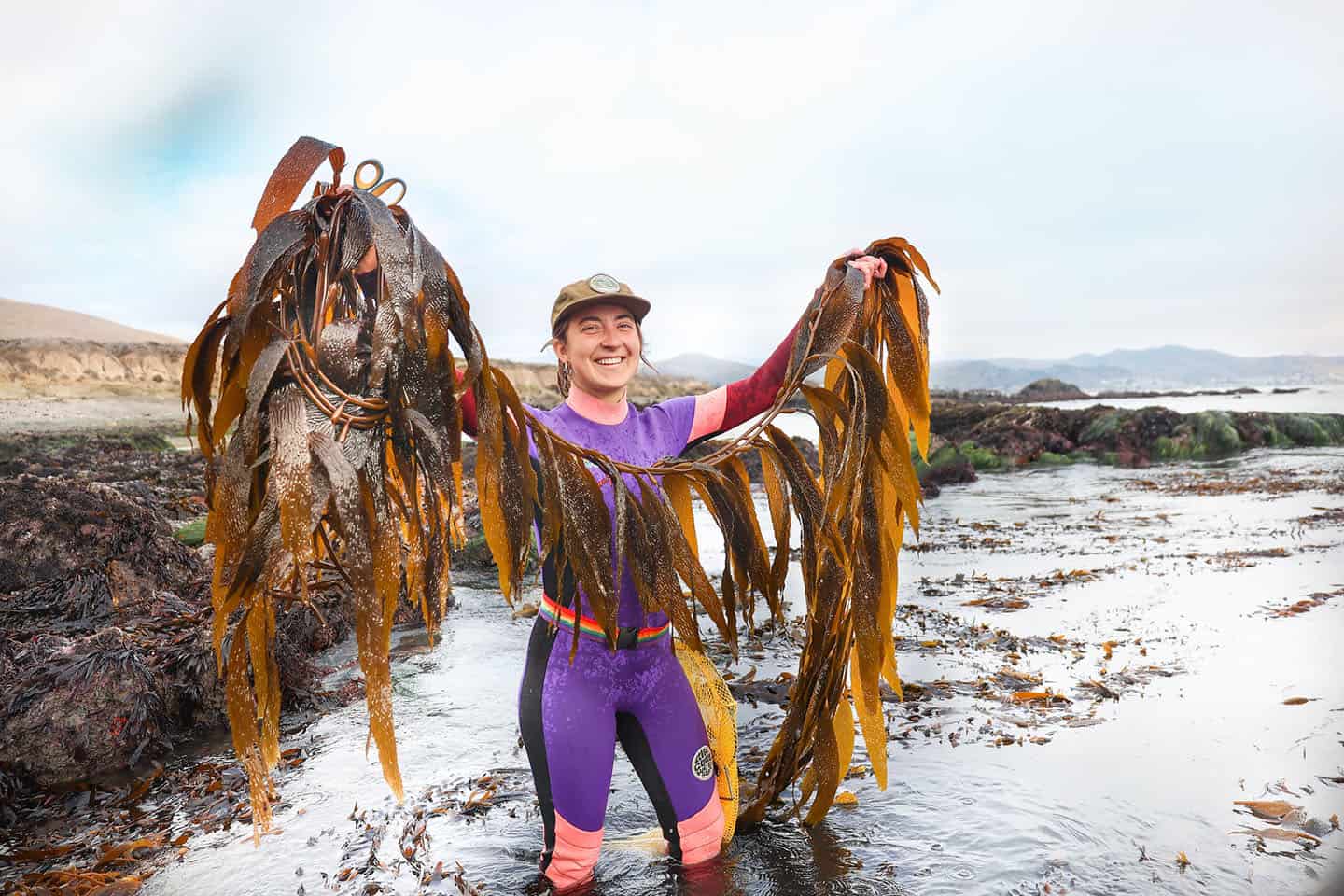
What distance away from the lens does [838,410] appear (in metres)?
2.71

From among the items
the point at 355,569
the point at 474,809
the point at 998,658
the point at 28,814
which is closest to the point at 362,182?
the point at 355,569

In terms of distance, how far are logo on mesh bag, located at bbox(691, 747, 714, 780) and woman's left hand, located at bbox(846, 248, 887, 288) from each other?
1.79m

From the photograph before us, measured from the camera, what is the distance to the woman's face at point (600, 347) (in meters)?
2.85

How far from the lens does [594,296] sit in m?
2.78

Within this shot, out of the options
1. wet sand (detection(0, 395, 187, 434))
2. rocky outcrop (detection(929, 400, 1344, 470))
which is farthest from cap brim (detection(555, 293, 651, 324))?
rocky outcrop (detection(929, 400, 1344, 470))

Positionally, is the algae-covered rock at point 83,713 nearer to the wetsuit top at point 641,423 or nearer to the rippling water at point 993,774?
the rippling water at point 993,774

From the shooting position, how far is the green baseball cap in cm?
280

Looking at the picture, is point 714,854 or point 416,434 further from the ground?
point 416,434

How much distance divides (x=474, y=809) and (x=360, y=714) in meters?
1.61

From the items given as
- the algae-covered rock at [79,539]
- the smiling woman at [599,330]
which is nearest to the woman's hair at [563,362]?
the smiling woman at [599,330]

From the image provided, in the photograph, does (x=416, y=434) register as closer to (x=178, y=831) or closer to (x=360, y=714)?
(x=178, y=831)

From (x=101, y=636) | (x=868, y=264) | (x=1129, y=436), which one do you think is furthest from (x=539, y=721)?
(x=1129, y=436)

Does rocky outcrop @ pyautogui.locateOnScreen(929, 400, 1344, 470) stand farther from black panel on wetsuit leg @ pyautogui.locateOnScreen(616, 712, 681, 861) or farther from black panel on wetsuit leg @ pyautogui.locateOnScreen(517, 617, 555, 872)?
black panel on wetsuit leg @ pyautogui.locateOnScreen(517, 617, 555, 872)

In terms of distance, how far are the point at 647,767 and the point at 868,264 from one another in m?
1.98
